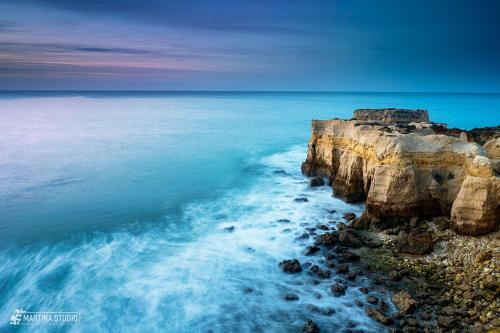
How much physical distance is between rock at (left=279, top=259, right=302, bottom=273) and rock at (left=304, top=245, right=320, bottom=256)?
1.23 m

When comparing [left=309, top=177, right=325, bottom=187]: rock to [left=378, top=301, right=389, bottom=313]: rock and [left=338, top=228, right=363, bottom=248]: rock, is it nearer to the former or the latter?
[left=338, top=228, right=363, bottom=248]: rock

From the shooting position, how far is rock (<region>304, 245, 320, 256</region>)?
18.4 meters

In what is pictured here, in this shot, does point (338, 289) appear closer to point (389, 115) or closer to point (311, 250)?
point (311, 250)

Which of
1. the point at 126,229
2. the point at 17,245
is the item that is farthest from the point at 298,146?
the point at 17,245

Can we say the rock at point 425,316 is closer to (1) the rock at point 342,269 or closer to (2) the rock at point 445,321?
(2) the rock at point 445,321

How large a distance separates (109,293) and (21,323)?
3.30m

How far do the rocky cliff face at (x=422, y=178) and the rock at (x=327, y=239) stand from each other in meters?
2.59

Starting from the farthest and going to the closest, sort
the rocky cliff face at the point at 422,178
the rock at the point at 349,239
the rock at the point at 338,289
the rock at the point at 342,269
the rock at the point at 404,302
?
the rock at the point at 349,239, the rocky cliff face at the point at 422,178, the rock at the point at 342,269, the rock at the point at 338,289, the rock at the point at 404,302

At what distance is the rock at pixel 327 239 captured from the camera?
748 inches

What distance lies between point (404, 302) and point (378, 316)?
1272mm

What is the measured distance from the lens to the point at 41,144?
52.5 m

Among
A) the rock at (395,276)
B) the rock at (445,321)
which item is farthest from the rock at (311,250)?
the rock at (445,321)

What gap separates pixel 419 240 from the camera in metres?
17.5

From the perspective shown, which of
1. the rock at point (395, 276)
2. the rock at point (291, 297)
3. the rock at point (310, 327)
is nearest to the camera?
the rock at point (310, 327)
